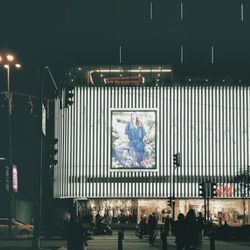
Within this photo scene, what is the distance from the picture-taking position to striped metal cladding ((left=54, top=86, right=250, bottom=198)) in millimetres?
92312

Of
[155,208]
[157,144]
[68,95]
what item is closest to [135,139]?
[157,144]

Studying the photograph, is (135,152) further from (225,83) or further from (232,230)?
(232,230)

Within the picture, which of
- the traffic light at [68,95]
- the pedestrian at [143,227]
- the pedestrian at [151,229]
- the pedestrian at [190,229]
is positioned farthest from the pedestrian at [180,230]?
the pedestrian at [143,227]

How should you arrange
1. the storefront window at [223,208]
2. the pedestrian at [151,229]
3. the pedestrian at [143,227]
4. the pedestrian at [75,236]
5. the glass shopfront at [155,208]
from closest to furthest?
the pedestrian at [75,236], the pedestrian at [151,229], the pedestrian at [143,227], the storefront window at [223,208], the glass shopfront at [155,208]

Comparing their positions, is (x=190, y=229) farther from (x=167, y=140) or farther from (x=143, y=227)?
(x=167, y=140)

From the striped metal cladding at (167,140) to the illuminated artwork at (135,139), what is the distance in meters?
0.76

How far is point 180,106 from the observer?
9300 cm

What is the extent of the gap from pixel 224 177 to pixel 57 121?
2160cm

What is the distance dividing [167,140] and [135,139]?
4180 millimetres

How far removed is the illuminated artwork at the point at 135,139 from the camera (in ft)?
300

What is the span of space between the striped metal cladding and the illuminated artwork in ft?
2.49

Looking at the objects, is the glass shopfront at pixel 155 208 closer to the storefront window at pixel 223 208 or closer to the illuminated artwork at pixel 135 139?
the storefront window at pixel 223 208

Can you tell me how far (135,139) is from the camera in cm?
9125

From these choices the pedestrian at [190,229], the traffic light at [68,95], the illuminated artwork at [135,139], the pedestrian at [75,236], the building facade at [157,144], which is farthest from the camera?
the building facade at [157,144]
